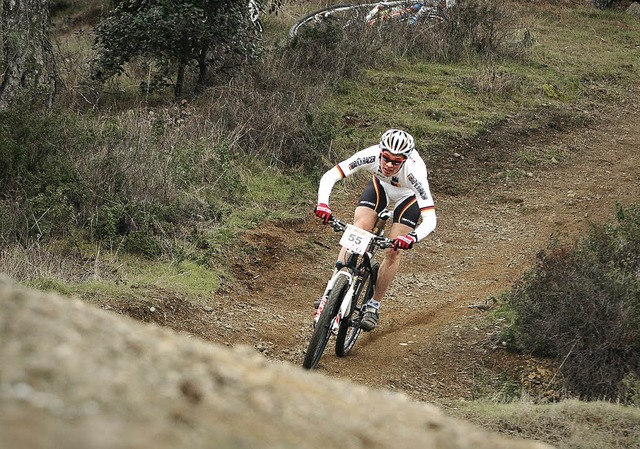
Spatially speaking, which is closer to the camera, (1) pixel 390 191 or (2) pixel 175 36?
(1) pixel 390 191

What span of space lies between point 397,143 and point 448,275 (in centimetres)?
359

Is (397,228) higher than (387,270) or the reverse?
higher

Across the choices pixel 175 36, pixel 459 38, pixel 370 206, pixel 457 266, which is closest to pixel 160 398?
pixel 370 206

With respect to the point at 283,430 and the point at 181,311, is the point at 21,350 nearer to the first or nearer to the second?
the point at 283,430

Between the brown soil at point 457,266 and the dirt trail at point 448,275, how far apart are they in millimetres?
17

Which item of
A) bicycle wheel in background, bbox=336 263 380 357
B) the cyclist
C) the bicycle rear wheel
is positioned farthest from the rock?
→ the cyclist

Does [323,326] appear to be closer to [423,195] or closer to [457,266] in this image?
[423,195]

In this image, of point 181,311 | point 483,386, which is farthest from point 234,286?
point 483,386

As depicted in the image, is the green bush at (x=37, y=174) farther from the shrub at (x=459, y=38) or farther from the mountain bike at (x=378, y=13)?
the shrub at (x=459, y=38)

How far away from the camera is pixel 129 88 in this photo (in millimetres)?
15164

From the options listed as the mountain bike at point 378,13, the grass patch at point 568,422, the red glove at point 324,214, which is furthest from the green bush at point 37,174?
the mountain bike at point 378,13

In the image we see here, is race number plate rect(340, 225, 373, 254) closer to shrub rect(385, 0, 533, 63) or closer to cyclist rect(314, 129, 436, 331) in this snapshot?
cyclist rect(314, 129, 436, 331)

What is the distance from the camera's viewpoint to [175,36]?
14.3 m

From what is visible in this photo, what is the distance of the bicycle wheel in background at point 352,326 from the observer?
7812mm
